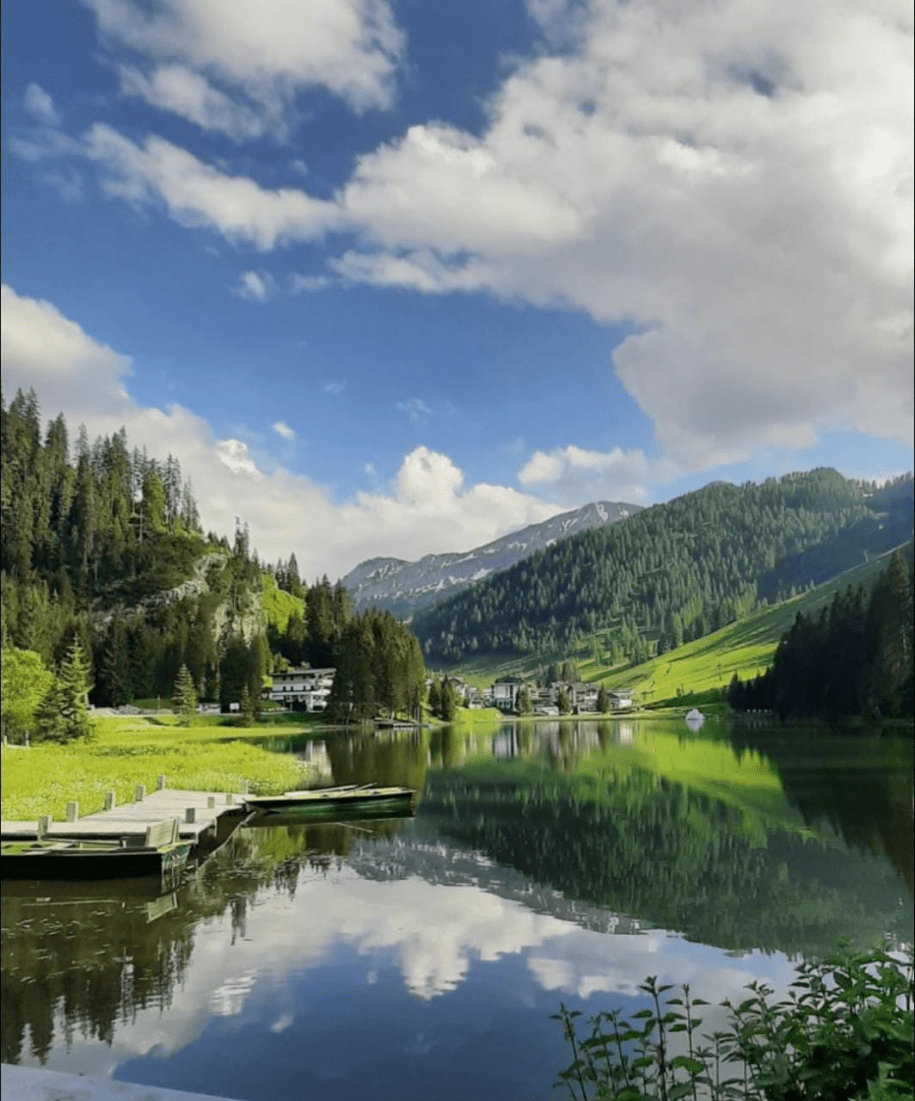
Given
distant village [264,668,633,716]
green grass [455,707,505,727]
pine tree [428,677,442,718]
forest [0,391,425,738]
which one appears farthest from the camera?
green grass [455,707,505,727]

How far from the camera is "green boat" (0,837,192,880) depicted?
11336 mm

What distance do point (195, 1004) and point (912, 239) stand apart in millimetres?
9117

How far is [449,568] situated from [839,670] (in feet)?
71.2

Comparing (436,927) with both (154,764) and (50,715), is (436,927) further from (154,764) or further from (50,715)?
(50,715)

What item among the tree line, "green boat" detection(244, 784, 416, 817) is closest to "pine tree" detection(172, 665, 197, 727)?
"green boat" detection(244, 784, 416, 817)

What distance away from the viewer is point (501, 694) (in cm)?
1942

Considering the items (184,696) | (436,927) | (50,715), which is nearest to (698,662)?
(184,696)

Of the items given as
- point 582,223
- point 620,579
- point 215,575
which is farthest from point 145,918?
point 620,579

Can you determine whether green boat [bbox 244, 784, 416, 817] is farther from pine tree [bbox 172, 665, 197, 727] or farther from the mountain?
the mountain

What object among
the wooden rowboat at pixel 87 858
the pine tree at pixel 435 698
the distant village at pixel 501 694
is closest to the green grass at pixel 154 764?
the distant village at pixel 501 694

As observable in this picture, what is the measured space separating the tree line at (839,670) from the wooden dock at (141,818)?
19.4m

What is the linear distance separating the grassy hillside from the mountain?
208 cm

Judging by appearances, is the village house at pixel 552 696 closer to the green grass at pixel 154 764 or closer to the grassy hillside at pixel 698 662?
the grassy hillside at pixel 698 662

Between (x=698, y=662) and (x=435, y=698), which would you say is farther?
(x=698, y=662)
